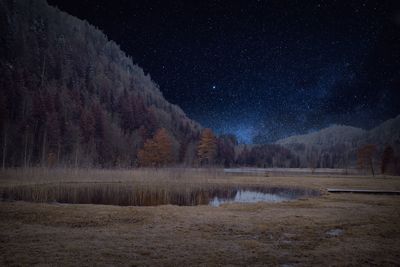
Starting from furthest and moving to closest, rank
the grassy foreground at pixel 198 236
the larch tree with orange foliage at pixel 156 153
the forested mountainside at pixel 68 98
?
1. the larch tree with orange foliage at pixel 156 153
2. the forested mountainside at pixel 68 98
3. the grassy foreground at pixel 198 236

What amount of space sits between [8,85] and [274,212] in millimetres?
84297

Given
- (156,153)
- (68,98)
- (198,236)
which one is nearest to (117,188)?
(198,236)

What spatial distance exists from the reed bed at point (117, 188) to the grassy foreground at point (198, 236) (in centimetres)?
569

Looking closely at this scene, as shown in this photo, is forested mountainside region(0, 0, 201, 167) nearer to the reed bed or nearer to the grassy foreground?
the reed bed

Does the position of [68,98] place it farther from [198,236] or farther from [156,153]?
[198,236]

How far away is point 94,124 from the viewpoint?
7800 centimetres

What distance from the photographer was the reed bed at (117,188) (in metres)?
23.2

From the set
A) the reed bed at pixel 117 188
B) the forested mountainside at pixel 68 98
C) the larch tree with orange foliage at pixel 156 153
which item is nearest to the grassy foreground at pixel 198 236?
the reed bed at pixel 117 188

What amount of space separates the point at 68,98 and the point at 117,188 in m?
72.9

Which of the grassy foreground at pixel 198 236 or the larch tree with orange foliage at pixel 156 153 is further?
the larch tree with orange foliage at pixel 156 153

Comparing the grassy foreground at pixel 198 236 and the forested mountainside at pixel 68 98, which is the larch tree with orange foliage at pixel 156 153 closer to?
the forested mountainside at pixel 68 98

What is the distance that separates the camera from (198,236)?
1105 centimetres

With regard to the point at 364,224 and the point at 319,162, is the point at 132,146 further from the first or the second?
the point at 319,162

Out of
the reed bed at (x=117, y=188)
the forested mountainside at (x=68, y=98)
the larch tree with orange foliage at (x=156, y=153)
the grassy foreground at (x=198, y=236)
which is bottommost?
the reed bed at (x=117, y=188)
